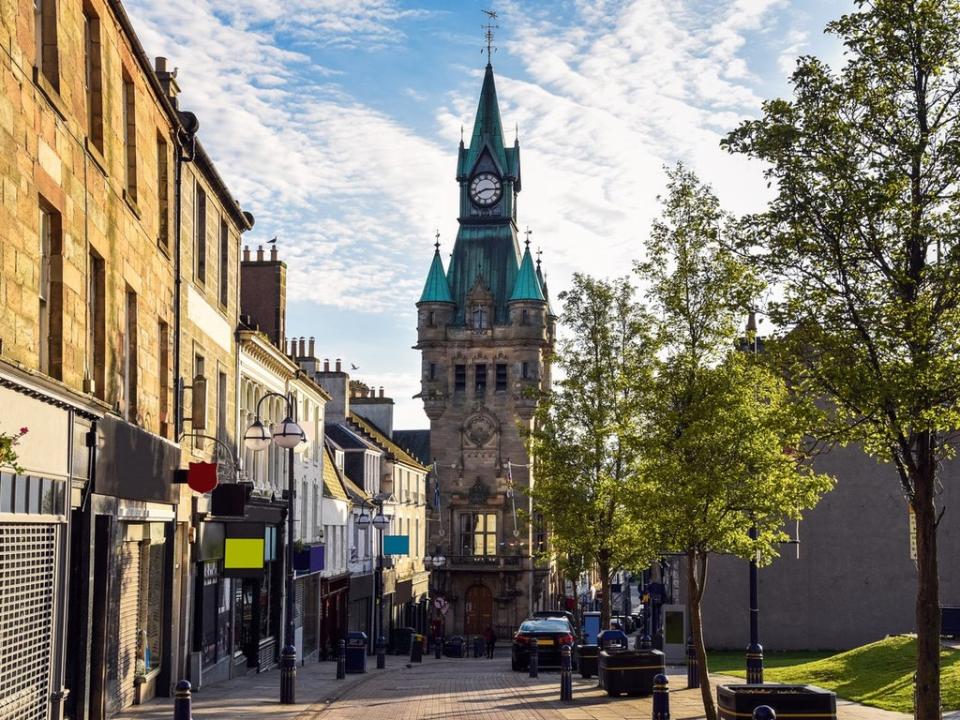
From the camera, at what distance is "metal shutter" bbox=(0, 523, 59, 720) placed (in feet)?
44.2

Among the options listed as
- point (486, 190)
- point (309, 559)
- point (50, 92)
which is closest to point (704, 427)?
point (50, 92)

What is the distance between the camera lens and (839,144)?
15484 mm

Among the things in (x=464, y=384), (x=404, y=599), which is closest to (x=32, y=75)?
(x=404, y=599)

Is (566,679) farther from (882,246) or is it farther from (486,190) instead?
(486,190)

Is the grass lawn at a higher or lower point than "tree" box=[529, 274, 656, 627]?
lower

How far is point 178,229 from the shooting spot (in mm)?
25016

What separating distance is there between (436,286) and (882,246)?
3253 inches

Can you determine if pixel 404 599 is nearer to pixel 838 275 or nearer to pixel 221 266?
pixel 221 266

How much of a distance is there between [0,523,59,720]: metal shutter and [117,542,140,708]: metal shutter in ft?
16.5

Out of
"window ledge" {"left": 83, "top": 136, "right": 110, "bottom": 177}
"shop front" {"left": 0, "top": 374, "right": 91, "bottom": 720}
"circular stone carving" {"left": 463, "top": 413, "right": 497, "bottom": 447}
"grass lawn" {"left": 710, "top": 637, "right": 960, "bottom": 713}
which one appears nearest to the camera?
"shop front" {"left": 0, "top": 374, "right": 91, "bottom": 720}

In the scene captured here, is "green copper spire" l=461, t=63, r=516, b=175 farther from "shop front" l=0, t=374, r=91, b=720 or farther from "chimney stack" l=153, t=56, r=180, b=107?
"shop front" l=0, t=374, r=91, b=720

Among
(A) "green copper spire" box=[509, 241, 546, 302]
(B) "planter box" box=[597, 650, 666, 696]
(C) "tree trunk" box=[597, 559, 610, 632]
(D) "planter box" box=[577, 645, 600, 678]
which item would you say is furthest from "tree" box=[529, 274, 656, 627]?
(A) "green copper spire" box=[509, 241, 546, 302]

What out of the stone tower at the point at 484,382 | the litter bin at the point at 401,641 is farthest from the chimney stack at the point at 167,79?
the stone tower at the point at 484,382

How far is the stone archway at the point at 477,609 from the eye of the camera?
89.9 m
